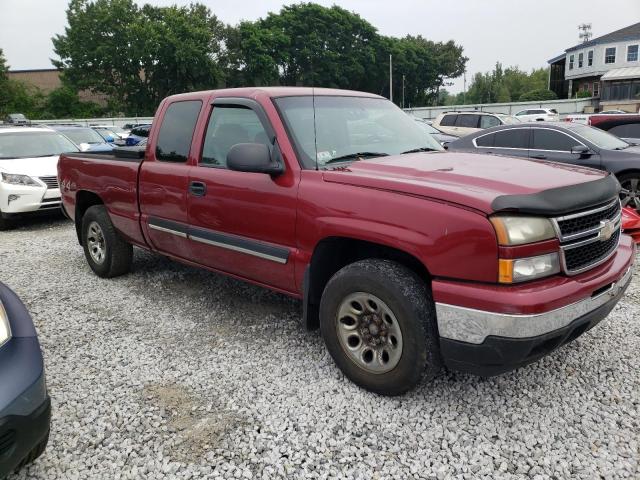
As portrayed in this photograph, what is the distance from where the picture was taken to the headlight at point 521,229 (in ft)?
7.97

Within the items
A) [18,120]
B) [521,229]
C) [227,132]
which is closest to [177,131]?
[227,132]

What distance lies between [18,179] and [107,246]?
4.12 m

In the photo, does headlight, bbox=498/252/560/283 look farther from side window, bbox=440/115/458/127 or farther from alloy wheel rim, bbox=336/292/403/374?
side window, bbox=440/115/458/127

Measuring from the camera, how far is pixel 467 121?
635 inches

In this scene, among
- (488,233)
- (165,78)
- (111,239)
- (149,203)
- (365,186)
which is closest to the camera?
(488,233)

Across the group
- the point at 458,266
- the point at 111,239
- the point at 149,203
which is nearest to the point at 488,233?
the point at 458,266

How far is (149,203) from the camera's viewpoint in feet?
14.8

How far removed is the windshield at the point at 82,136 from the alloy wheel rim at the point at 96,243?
8.76 m

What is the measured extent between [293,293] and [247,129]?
4.03 ft

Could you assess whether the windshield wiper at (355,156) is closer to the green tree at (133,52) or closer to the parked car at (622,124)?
the parked car at (622,124)

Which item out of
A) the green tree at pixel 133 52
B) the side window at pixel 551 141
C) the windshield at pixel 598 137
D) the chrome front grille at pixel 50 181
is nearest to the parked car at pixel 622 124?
→ the windshield at pixel 598 137

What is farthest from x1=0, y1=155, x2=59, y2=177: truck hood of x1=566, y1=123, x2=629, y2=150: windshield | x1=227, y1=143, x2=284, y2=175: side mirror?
x1=566, y1=123, x2=629, y2=150: windshield

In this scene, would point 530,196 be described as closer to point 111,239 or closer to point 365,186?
point 365,186

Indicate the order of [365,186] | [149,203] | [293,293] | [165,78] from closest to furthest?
[365,186] < [293,293] < [149,203] < [165,78]
